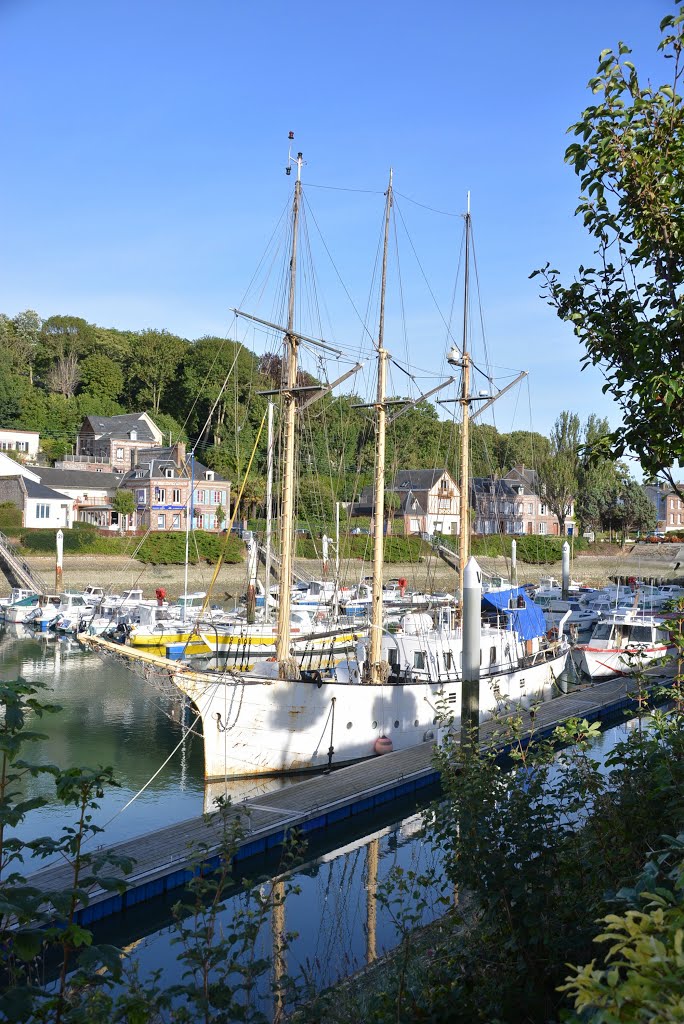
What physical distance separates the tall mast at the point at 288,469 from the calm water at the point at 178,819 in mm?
3326

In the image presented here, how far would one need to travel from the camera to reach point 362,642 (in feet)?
91.2

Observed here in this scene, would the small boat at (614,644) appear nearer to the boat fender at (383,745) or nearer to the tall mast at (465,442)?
the tall mast at (465,442)

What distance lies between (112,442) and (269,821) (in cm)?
7349

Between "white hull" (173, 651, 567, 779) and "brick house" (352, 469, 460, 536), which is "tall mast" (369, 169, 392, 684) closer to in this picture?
"white hull" (173, 651, 567, 779)

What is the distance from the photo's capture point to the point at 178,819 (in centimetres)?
1906

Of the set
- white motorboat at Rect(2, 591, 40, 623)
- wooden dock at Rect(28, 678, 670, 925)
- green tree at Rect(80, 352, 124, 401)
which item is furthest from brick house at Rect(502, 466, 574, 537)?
wooden dock at Rect(28, 678, 670, 925)

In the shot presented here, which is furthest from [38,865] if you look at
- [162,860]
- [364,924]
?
[364,924]

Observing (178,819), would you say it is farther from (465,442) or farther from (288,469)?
(465,442)

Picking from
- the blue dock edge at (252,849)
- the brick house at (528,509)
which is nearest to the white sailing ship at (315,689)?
the blue dock edge at (252,849)

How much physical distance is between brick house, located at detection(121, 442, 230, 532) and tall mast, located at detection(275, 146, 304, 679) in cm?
5025

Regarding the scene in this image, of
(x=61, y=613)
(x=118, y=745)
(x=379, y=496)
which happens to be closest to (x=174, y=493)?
(x=61, y=613)

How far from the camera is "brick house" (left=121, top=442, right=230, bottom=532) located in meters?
75.5

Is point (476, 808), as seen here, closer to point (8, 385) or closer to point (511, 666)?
point (511, 666)

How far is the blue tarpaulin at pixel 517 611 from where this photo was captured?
3064 cm
